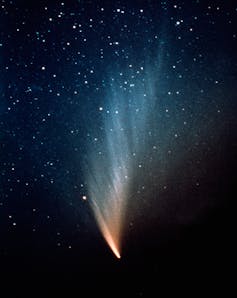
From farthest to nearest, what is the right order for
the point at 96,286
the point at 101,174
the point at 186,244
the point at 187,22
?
the point at 96,286 < the point at 186,244 < the point at 101,174 < the point at 187,22

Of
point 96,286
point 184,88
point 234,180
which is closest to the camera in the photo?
point 184,88

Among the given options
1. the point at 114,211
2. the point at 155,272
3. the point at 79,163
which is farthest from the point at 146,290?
the point at 79,163

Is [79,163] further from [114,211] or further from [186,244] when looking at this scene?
[186,244]

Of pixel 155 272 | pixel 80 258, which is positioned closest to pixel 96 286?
pixel 80 258

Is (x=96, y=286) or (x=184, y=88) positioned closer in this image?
(x=184, y=88)

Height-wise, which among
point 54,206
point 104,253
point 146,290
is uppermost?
point 54,206

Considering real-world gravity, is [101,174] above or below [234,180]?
above

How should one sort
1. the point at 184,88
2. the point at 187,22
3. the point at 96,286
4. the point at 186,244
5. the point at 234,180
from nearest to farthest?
the point at 187,22 → the point at 184,88 → the point at 234,180 → the point at 186,244 → the point at 96,286

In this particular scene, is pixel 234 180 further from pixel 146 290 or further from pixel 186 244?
pixel 146 290

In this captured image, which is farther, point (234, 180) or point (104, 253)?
→ point (104, 253)
